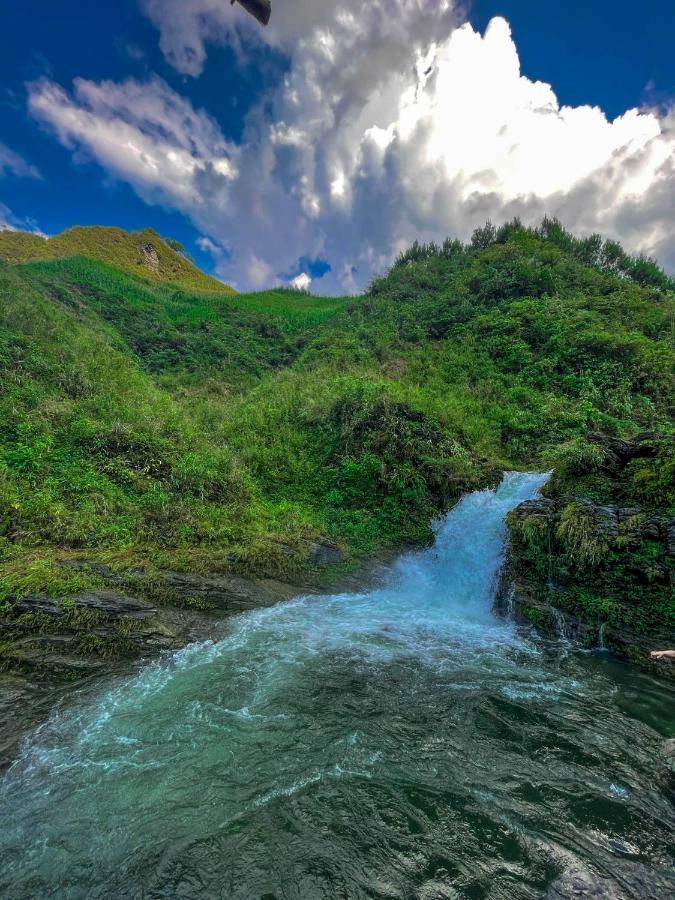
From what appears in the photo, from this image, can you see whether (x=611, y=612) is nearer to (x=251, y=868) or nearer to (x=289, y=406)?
(x=251, y=868)

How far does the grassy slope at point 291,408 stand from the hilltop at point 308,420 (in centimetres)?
10

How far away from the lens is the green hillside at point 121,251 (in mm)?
48906

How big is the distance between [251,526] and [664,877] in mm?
11468

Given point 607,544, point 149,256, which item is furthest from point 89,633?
point 149,256

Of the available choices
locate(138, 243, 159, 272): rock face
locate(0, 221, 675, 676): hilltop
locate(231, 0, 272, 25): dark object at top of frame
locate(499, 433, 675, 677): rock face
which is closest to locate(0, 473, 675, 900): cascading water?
locate(499, 433, 675, 677): rock face

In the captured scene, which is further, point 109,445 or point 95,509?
point 109,445

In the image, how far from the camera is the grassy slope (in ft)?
39.3

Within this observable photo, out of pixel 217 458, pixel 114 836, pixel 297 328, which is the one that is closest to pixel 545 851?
pixel 114 836

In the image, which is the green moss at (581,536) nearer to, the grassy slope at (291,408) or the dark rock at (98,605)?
the grassy slope at (291,408)

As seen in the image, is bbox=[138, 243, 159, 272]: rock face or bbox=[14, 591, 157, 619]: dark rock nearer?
bbox=[14, 591, 157, 619]: dark rock

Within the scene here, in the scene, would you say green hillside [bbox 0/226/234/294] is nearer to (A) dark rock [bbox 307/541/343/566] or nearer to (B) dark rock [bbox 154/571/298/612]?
(B) dark rock [bbox 154/571/298/612]

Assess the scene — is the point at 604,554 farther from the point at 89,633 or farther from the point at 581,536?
the point at 89,633

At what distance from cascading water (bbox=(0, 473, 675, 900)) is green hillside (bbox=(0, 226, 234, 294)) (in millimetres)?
54866

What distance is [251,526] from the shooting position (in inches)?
533
